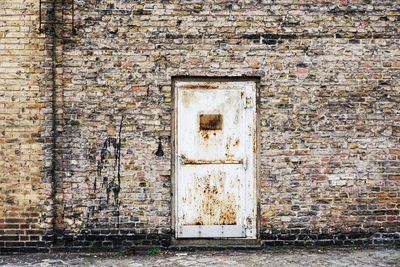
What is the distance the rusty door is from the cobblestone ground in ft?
1.22

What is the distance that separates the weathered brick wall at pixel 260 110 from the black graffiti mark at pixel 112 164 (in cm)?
1

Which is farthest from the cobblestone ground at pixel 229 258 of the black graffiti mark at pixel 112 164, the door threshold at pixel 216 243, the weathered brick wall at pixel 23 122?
the black graffiti mark at pixel 112 164

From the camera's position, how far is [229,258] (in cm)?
493

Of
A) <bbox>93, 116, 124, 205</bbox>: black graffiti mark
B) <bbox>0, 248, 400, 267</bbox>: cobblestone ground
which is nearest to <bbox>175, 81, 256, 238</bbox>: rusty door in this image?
<bbox>0, 248, 400, 267</bbox>: cobblestone ground

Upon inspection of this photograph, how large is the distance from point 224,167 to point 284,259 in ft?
4.74

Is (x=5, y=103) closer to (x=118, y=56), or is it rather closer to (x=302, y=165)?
(x=118, y=56)

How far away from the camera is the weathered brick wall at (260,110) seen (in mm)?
5184

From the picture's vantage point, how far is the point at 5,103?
5.06m

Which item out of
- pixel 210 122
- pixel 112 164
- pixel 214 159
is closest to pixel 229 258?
pixel 214 159

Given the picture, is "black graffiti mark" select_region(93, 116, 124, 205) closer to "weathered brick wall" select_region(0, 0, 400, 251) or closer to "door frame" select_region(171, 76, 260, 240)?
"weathered brick wall" select_region(0, 0, 400, 251)

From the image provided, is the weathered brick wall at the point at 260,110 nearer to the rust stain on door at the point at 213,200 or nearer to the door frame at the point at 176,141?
the door frame at the point at 176,141

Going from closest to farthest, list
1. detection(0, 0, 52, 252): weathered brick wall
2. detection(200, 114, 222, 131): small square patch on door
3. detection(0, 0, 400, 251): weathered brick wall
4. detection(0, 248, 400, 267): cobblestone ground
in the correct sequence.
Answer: detection(0, 248, 400, 267): cobblestone ground → detection(0, 0, 52, 252): weathered brick wall → detection(0, 0, 400, 251): weathered brick wall → detection(200, 114, 222, 131): small square patch on door

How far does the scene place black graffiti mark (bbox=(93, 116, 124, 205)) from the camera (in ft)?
17.1

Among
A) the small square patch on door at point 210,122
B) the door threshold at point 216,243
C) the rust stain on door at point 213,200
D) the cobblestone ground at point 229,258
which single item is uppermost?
the small square patch on door at point 210,122
